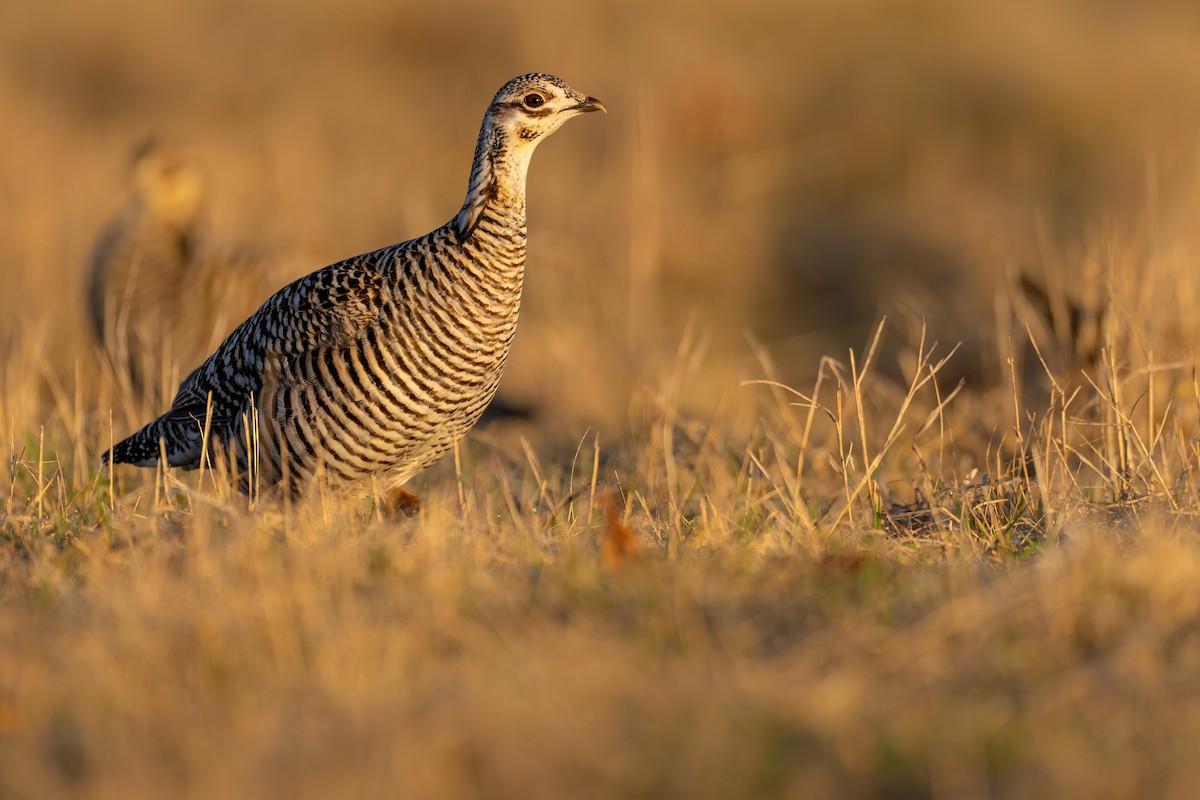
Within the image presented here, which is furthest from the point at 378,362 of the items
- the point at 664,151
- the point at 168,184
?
the point at 664,151

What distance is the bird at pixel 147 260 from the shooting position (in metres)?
7.03

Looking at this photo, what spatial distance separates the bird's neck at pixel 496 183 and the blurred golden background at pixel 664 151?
215 centimetres

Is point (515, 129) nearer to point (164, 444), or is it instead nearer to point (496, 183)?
point (496, 183)

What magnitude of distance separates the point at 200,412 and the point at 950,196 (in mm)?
8058

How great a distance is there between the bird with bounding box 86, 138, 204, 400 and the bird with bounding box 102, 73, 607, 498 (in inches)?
73.4

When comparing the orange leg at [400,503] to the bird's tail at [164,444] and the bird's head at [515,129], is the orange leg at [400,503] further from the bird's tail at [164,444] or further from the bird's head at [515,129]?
the bird's head at [515,129]

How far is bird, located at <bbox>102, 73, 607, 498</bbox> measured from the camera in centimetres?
457

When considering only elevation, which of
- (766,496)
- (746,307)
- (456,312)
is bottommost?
(746,307)

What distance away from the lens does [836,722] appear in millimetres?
2797

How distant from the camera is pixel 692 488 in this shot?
5148mm

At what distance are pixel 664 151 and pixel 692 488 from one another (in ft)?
23.3

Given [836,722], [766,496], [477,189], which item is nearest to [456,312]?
[477,189]

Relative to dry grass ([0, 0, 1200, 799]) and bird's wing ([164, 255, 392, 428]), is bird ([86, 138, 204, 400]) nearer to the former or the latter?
dry grass ([0, 0, 1200, 799])

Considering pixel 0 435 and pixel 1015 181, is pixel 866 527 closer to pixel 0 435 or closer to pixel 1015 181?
pixel 0 435
